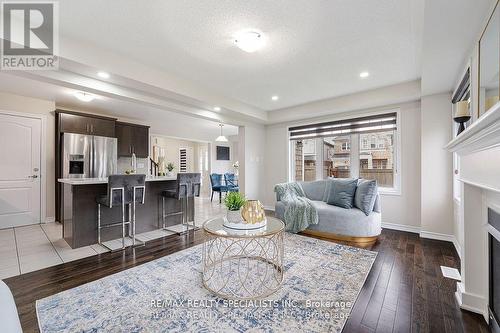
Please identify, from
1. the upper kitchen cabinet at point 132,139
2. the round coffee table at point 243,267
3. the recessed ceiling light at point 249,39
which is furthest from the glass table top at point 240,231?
the upper kitchen cabinet at point 132,139

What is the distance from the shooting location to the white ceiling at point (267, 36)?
1974mm

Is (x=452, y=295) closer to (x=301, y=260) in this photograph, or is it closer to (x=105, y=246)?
(x=301, y=260)

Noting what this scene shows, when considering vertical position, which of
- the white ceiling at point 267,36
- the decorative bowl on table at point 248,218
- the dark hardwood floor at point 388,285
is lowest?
the dark hardwood floor at point 388,285

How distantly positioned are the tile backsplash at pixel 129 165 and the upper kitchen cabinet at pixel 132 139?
0.99 feet

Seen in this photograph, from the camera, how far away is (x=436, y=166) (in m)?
3.44

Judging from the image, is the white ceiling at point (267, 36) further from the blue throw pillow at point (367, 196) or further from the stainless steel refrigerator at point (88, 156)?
the stainless steel refrigerator at point (88, 156)

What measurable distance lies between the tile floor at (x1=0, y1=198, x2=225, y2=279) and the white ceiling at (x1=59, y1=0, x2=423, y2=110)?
259 centimetres

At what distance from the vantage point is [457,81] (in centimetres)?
295

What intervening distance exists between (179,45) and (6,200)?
14.5ft

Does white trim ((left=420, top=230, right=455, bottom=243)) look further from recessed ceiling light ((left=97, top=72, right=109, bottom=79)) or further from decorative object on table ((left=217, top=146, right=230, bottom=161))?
decorative object on table ((left=217, top=146, right=230, bottom=161))

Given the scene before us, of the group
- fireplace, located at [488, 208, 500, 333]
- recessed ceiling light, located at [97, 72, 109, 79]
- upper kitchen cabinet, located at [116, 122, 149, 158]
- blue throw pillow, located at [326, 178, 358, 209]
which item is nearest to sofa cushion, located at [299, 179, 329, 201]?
blue throw pillow, located at [326, 178, 358, 209]

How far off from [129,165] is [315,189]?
4.85 metres

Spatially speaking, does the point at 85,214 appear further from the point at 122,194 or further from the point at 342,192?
the point at 342,192

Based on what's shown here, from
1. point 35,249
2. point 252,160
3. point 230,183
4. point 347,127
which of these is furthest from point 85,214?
point 347,127
